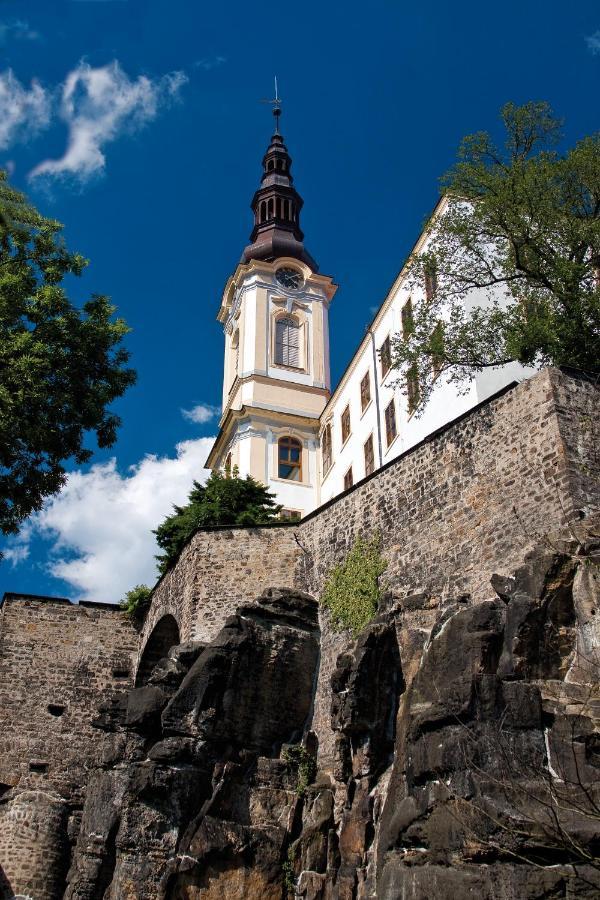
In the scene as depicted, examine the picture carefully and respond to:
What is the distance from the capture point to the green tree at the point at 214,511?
27.0 m

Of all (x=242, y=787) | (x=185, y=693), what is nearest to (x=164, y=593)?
(x=185, y=693)

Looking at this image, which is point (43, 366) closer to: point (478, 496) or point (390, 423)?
point (478, 496)

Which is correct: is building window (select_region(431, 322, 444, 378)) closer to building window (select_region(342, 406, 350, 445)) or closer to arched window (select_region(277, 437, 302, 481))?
building window (select_region(342, 406, 350, 445))

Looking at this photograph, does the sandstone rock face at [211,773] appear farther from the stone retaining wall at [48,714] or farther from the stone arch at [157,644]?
the stone arch at [157,644]

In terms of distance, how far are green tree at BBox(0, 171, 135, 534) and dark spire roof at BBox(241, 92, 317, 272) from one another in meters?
27.0

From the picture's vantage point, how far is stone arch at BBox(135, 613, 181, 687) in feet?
86.2

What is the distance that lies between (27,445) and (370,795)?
30.6 feet

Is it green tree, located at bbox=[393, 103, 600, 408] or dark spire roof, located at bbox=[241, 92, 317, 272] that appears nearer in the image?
green tree, located at bbox=[393, 103, 600, 408]

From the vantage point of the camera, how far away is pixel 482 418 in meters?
Result: 19.1

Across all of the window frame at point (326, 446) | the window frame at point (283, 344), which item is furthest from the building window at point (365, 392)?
the window frame at point (283, 344)

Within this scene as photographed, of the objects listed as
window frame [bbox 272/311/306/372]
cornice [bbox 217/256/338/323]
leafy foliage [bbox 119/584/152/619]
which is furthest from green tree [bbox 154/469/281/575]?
cornice [bbox 217/256/338/323]

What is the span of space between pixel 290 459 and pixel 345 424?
11.9 ft

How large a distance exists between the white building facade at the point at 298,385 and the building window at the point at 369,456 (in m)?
0.04

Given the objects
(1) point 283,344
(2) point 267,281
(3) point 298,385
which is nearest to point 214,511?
(3) point 298,385
